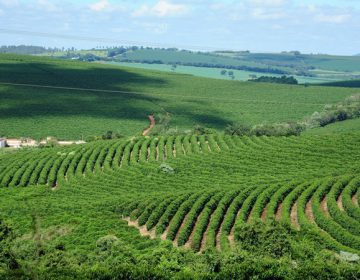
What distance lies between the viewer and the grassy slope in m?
109

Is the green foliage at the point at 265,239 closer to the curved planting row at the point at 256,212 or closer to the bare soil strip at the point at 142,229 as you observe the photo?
the curved planting row at the point at 256,212

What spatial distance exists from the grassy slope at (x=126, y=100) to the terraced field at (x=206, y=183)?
32.5 m

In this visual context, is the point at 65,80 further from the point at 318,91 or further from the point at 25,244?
the point at 25,244

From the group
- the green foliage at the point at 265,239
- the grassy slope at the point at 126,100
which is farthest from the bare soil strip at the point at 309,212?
the grassy slope at the point at 126,100

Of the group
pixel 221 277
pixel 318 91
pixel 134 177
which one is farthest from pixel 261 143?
pixel 318 91

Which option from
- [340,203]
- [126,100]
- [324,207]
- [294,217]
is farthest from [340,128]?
[294,217]

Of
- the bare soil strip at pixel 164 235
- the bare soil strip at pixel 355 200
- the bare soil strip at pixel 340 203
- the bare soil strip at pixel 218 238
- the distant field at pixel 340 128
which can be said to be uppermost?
the bare soil strip at pixel 355 200

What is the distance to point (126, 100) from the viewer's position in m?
131

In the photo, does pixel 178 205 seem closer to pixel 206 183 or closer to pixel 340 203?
pixel 206 183

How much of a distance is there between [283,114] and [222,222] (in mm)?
85280

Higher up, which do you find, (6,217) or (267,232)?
(267,232)

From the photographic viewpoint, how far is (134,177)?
60.8m

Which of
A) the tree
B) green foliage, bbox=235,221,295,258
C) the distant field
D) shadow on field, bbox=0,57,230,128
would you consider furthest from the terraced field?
shadow on field, bbox=0,57,230,128

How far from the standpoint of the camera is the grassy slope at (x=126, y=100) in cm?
10906
